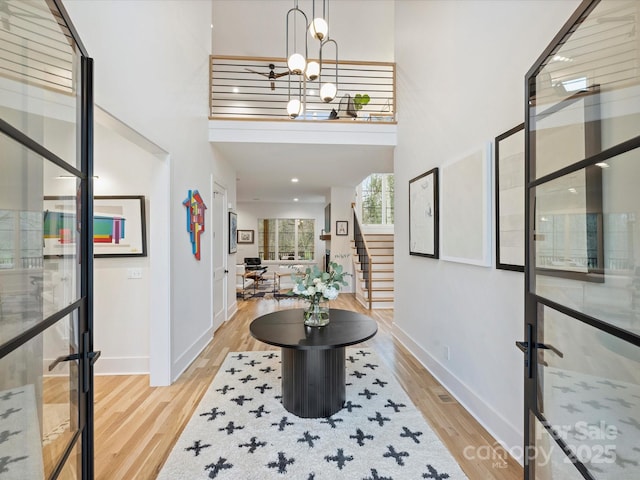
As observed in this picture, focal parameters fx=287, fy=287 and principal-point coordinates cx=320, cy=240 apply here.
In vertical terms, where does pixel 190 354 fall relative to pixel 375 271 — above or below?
below

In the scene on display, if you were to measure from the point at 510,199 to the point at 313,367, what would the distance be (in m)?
1.75

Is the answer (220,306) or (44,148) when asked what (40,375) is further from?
(220,306)

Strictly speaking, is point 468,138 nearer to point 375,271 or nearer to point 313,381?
point 313,381

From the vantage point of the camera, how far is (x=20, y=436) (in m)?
0.87

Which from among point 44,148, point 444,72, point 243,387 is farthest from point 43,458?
point 444,72

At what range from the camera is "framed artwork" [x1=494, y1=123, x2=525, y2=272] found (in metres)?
1.71

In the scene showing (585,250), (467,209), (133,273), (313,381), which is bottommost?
(313,381)

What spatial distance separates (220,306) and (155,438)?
102 inches

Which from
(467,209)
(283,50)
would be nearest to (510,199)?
(467,209)

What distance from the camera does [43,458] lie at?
97cm

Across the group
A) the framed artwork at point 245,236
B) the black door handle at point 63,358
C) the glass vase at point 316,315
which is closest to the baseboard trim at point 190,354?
the glass vase at point 316,315

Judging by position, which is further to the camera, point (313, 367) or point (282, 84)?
point (282, 84)

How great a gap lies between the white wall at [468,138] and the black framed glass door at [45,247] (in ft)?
7.37

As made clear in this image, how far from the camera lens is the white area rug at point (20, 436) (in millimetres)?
799
